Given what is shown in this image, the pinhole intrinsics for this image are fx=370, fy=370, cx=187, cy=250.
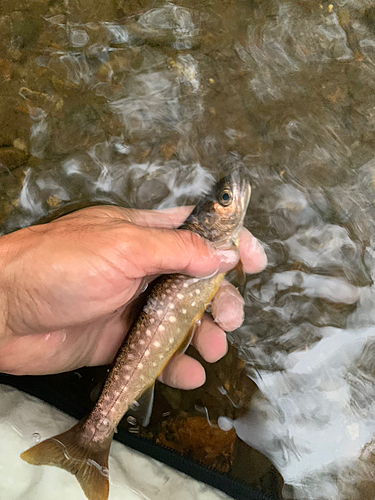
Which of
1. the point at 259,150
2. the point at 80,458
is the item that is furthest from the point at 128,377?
the point at 259,150

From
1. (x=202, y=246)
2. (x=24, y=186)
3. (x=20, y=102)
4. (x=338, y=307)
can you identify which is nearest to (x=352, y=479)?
(x=338, y=307)

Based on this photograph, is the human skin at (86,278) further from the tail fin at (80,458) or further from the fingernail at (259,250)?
the tail fin at (80,458)

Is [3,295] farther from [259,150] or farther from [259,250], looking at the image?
[259,150]

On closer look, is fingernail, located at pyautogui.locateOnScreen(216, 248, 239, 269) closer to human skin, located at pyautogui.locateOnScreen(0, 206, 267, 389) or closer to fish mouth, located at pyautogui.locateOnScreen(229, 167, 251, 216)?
human skin, located at pyautogui.locateOnScreen(0, 206, 267, 389)

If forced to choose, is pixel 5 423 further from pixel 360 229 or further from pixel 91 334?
pixel 360 229

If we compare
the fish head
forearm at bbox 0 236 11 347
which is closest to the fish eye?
the fish head
